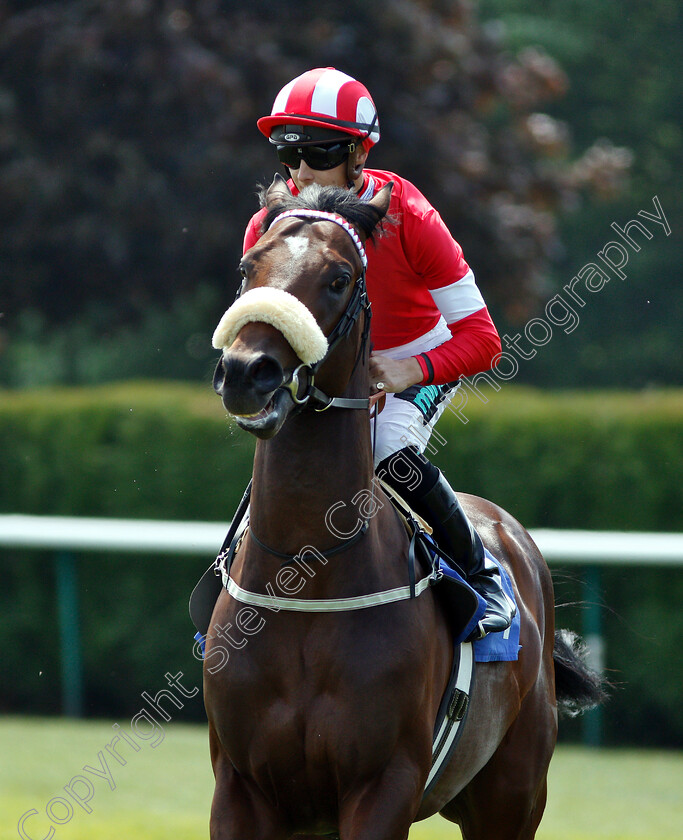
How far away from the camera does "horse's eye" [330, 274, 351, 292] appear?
2.67 metres

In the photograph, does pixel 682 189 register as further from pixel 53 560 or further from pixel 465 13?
Answer: pixel 53 560

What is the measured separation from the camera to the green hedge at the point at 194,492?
7738mm

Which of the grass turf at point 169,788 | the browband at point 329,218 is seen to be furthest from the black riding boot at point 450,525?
the grass turf at point 169,788

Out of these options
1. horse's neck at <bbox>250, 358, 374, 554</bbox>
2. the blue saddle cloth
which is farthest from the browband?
the blue saddle cloth

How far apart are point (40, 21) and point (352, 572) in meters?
8.82

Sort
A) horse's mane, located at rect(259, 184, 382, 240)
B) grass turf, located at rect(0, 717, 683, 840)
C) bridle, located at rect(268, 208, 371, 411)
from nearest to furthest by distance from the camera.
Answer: bridle, located at rect(268, 208, 371, 411)
horse's mane, located at rect(259, 184, 382, 240)
grass turf, located at rect(0, 717, 683, 840)

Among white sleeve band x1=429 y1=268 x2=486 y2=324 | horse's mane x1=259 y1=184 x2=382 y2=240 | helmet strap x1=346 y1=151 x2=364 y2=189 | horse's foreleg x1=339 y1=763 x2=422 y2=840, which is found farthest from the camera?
white sleeve band x1=429 y1=268 x2=486 y2=324

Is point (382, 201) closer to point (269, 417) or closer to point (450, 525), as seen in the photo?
point (269, 417)

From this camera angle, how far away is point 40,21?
34.0ft

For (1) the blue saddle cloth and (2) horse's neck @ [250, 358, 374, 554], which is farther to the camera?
(1) the blue saddle cloth

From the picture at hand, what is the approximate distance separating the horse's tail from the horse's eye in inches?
86.9

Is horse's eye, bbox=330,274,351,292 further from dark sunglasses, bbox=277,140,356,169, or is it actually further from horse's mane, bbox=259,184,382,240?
dark sunglasses, bbox=277,140,356,169

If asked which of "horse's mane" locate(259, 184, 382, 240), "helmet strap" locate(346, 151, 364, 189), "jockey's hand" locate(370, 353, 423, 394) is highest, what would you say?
"helmet strap" locate(346, 151, 364, 189)

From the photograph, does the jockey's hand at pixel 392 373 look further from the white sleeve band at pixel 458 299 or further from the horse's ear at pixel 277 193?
the horse's ear at pixel 277 193
